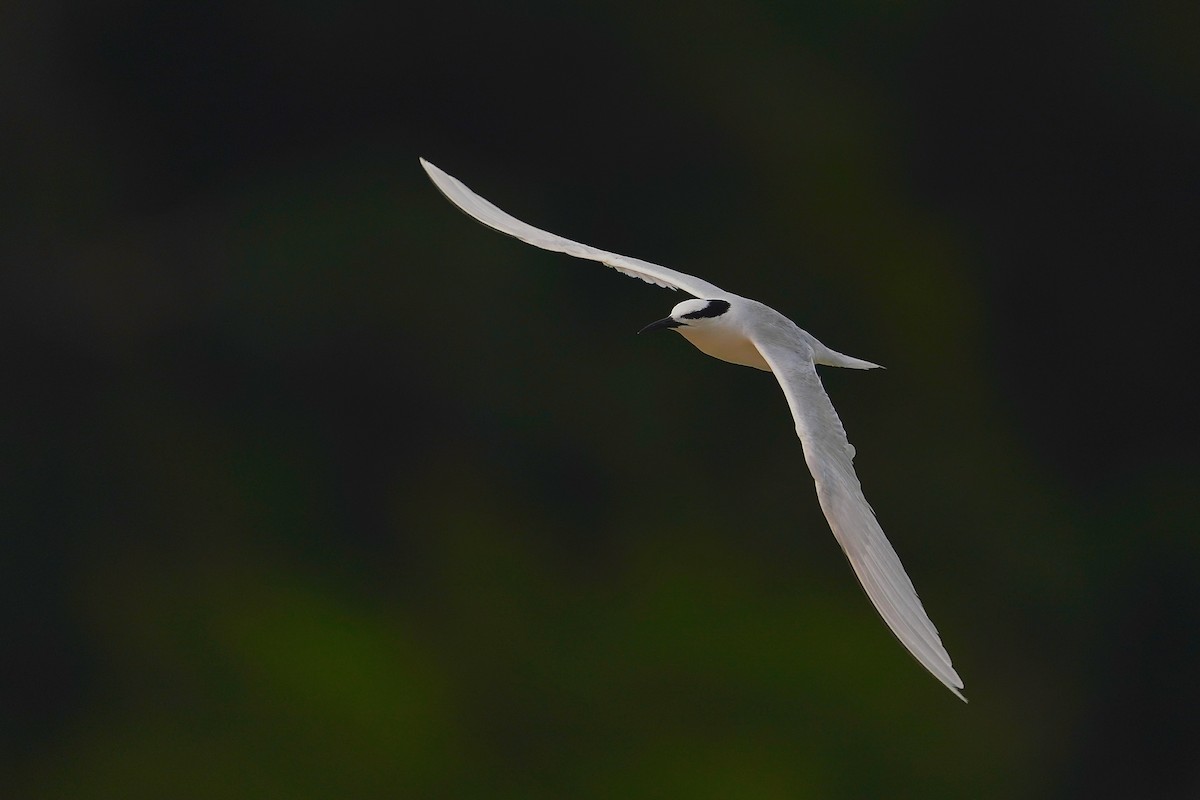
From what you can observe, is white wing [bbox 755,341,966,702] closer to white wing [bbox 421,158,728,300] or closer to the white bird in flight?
the white bird in flight

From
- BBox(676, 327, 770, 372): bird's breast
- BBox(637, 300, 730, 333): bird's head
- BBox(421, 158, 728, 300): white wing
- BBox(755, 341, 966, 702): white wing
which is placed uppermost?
BBox(421, 158, 728, 300): white wing

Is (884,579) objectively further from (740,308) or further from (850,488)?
(740,308)

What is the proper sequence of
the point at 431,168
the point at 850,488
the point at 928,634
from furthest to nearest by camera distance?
the point at 431,168
the point at 850,488
the point at 928,634

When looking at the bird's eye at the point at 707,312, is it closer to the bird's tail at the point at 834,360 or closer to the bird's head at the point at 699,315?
the bird's head at the point at 699,315

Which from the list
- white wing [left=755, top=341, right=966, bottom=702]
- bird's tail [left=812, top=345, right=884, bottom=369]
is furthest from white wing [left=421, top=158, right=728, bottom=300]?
white wing [left=755, top=341, right=966, bottom=702]

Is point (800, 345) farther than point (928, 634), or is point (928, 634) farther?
point (800, 345)

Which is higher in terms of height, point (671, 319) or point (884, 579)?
point (671, 319)

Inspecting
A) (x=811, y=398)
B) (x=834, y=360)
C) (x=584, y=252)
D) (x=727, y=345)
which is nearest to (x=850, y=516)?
(x=811, y=398)

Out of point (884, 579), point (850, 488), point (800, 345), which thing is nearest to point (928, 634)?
point (884, 579)
